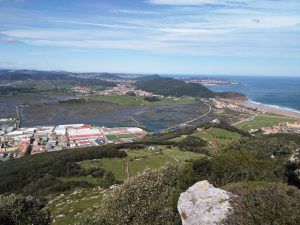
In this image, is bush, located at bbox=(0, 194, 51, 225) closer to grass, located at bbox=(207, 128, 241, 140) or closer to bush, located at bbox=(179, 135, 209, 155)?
bush, located at bbox=(179, 135, 209, 155)

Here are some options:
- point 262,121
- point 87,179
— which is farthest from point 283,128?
point 87,179

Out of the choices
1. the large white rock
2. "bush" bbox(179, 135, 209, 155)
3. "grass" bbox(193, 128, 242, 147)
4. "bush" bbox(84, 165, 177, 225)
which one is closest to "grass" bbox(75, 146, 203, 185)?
"bush" bbox(179, 135, 209, 155)

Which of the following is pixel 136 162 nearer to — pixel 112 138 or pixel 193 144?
pixel 193 144

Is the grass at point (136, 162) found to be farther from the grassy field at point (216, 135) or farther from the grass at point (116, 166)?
the grassy field at point (216, 135)

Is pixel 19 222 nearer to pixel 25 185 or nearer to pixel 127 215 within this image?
pixel 127 215

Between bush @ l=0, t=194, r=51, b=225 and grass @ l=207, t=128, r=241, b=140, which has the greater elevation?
bush @ l=0, t=194, r=51, b=225

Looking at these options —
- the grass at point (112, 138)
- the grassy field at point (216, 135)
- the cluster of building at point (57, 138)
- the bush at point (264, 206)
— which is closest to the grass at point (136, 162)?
the grassy field at point (216, 135)
